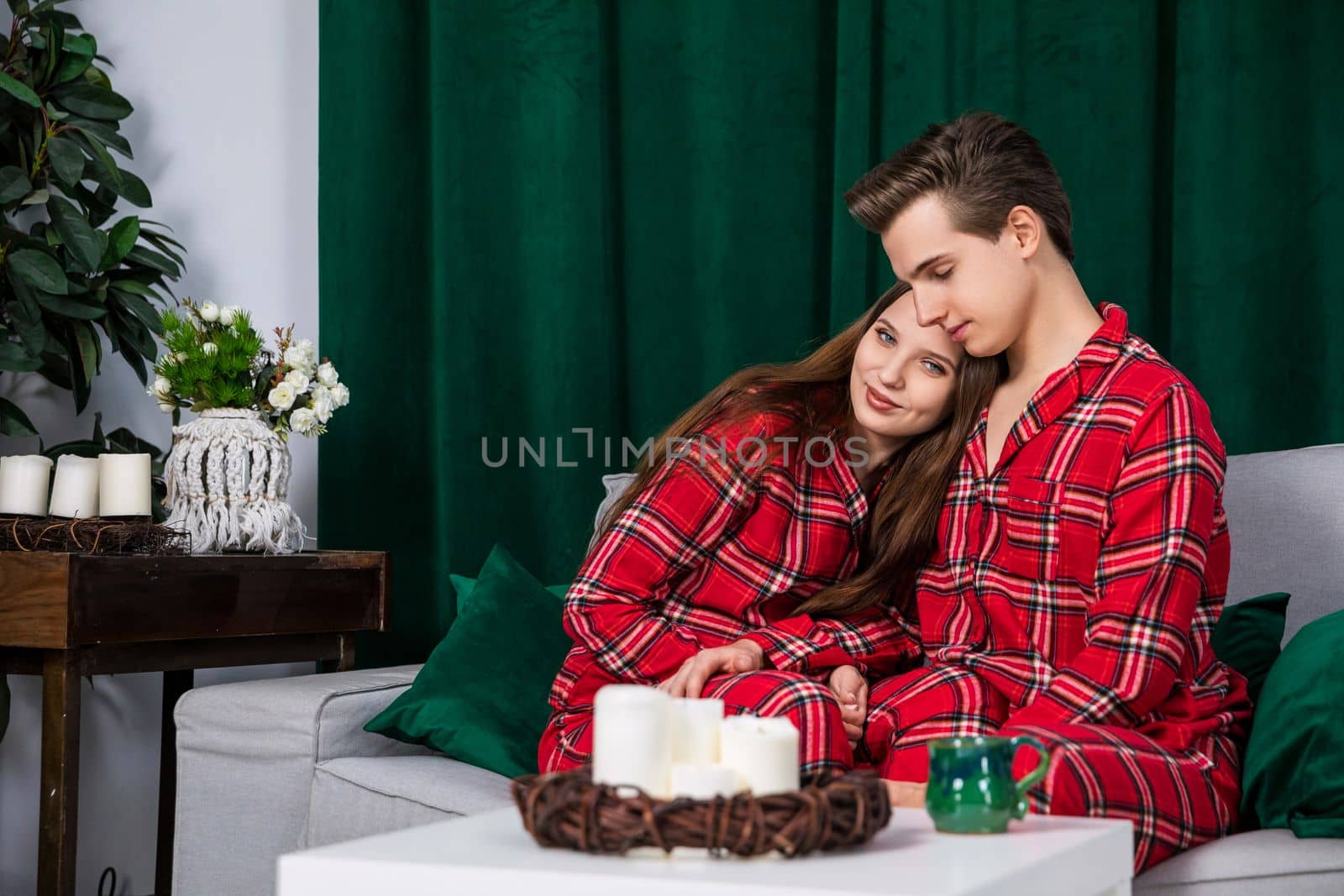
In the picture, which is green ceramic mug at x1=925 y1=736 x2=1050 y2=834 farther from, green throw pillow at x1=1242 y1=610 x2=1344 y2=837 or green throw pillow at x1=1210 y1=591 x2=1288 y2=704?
green throw pillow at x1=1210 y1=591 x2=1288 y2=704

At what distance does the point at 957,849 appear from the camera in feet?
2.70

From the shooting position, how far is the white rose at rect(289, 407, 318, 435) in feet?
6.90

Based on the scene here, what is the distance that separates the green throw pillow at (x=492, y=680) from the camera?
64.7 inches

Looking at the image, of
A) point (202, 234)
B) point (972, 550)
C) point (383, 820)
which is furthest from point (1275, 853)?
point (202, 234)

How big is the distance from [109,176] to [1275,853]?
2.08 meters

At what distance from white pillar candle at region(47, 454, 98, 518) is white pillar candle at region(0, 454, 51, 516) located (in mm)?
20

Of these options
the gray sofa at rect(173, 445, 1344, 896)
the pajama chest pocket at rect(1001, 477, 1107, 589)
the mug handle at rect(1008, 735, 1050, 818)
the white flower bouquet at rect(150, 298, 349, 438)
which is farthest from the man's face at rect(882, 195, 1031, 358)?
the white flower bouquet at rect(150, 298, 349, 438)

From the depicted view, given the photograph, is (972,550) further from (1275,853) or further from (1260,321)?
(1260,321)

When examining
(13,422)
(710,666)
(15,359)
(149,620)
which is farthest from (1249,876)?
(13,422)

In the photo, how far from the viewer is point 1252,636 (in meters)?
1.49

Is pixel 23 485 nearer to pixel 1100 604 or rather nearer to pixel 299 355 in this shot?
pixel 299 355

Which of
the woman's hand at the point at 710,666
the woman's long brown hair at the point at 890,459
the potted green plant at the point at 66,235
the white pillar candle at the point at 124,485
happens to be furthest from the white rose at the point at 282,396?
the woman's hand at the point at 710,666

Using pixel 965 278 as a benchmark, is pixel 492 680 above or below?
below

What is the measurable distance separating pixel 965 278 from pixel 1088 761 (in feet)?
1.77
